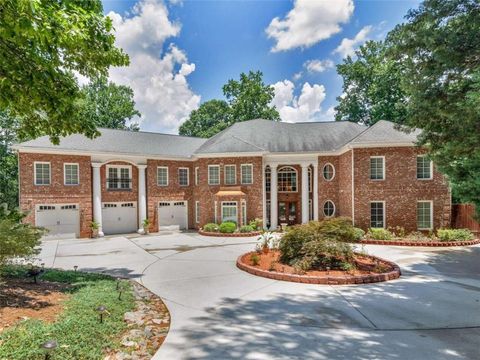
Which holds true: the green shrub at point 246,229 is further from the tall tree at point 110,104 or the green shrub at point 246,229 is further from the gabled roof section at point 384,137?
the tall tree at point 110,104

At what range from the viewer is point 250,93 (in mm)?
38875

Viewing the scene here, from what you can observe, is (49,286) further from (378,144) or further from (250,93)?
(250,93)

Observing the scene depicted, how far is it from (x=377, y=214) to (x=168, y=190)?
14.7 metres

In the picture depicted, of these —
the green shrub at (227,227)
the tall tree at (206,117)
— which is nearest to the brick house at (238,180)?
the green shrub at (227,227)

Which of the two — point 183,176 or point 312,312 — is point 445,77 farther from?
point 183,176

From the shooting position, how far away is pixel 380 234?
606 inches

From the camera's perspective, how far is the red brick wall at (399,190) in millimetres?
16438

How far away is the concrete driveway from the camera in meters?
4.82

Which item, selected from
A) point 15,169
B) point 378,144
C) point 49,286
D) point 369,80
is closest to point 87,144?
point 49,286

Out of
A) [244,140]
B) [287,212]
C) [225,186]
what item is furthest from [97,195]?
[287,212]

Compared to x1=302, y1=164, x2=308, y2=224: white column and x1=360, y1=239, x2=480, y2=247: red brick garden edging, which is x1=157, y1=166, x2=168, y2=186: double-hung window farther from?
x1=360, y1=239, x2=480, y2=247: red brick garden edging

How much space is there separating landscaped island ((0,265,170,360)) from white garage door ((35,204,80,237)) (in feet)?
37.1

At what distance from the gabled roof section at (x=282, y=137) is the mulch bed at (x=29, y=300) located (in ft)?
47.4

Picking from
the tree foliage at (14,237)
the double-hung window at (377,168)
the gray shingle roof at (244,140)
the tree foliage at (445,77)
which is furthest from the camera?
the gray shingle roof at (244,140)
